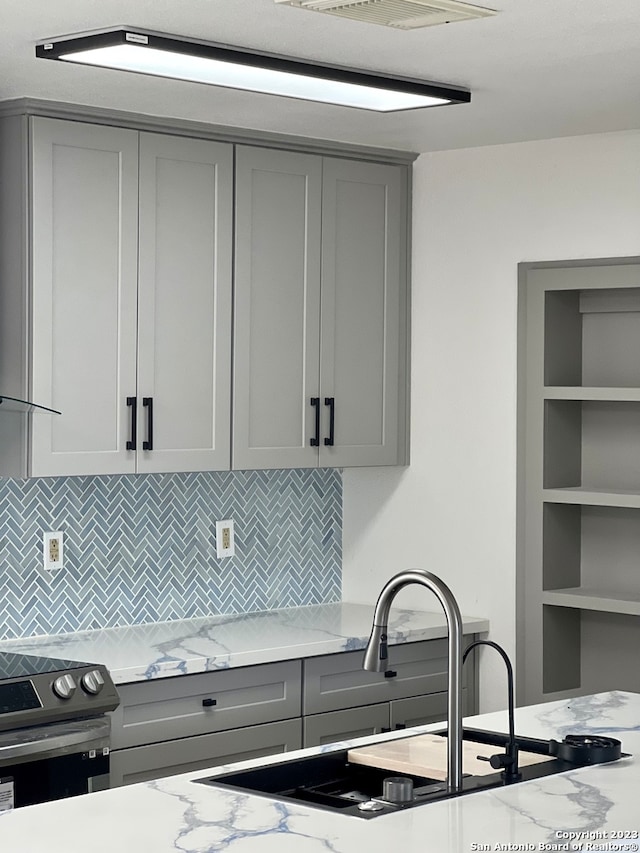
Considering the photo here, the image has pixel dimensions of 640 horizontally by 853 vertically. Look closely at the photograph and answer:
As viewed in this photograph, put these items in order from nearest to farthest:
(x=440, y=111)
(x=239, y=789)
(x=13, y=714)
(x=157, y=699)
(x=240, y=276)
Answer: (x=239, y=789), (x=13, y=714), (x=157, y=699), (x=440, y=111), (x=240, y=276)

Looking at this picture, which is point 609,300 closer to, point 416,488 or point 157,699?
point 416,488

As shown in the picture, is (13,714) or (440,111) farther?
(440,111)

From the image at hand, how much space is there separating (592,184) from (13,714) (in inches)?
95.3

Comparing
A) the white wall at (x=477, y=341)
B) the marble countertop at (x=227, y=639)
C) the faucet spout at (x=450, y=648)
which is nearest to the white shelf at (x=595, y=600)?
the white wall at (x=477, y=341)

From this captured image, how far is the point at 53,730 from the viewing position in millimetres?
3348

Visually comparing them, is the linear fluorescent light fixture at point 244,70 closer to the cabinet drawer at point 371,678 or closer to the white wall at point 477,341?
the white wall at point 477,341

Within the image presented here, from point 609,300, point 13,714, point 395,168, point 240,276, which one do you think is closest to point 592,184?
point 609,300

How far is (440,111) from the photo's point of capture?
3.91 metres

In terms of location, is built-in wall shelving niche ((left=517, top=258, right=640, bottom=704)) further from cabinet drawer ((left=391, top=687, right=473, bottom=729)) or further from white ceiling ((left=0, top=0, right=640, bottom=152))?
white ceiling ((left=0, top=0, right=640, bottom=152))

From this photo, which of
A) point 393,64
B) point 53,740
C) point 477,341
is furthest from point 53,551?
point 393,64

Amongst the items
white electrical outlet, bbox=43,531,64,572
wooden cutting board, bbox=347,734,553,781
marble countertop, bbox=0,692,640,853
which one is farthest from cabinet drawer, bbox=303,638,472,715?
marble countertop, bbox=0,692,640,853

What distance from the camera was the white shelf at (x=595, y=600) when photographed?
14.0ft

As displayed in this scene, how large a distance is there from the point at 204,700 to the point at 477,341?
1.59 meters

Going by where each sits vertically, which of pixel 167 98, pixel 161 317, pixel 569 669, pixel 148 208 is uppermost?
pixel 167 98
